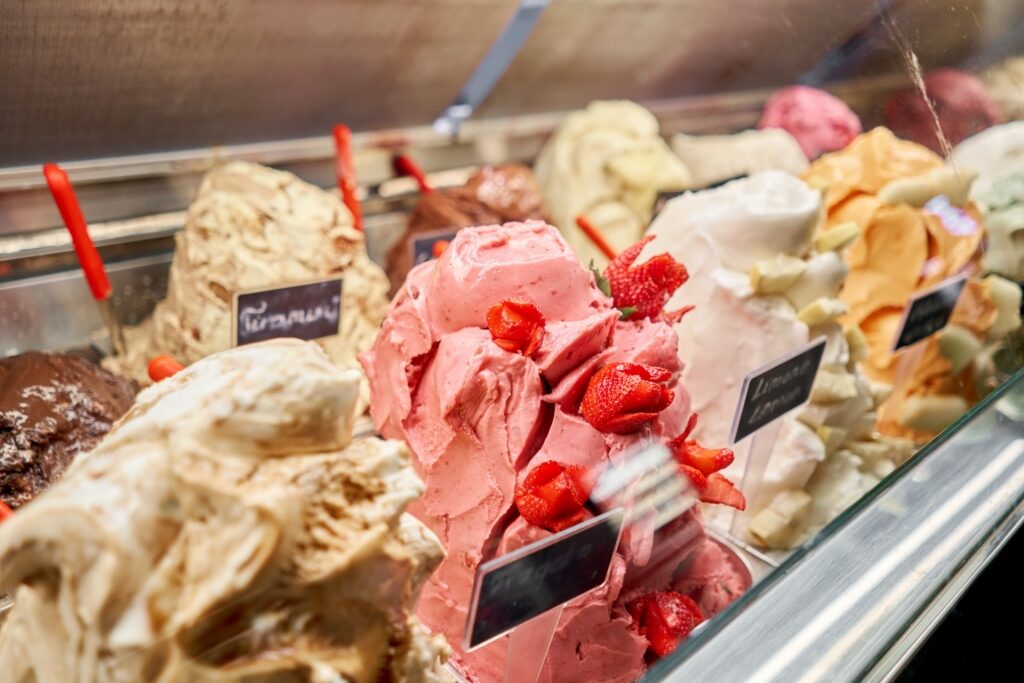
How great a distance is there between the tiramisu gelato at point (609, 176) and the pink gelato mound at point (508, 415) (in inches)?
44.9

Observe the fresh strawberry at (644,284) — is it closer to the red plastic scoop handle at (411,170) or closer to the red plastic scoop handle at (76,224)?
the red plastic scoop handle at (76,224)

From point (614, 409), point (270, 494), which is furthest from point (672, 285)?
point (270, 494)

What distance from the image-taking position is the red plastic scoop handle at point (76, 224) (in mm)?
1468

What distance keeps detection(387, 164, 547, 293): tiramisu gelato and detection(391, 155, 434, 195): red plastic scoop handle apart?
0.03 meters

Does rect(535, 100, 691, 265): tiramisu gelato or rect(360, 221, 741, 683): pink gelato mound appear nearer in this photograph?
rect(360, 221, 741, 683): pink gelato mound

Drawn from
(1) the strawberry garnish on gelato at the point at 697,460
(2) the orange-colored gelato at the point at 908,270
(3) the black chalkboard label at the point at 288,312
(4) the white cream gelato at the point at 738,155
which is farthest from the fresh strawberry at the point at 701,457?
(4) the white cream gelato at the point at 738,155

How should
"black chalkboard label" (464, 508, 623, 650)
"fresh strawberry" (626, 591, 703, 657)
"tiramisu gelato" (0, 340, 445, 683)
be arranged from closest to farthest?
1. "tiramisu gelato" (0, 340, 445, 683)
2. "black chalkboard label" (464, 508, 623, 650)
3. "fresh strawberry" (626, 591, 703, 657)

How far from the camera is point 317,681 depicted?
64 cm

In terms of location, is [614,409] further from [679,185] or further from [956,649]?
[679,185]

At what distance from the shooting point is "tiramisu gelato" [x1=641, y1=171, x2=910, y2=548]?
148 centimetres

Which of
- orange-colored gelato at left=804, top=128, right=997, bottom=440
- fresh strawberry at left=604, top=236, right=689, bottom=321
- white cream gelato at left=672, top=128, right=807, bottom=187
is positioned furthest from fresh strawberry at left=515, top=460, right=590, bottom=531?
white cream gelato at left=672, top=128, right=807, bottom=187

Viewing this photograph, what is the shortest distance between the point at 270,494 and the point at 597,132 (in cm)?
202

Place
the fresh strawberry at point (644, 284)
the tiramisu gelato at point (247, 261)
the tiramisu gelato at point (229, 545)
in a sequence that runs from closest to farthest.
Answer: the tiramisu gelato at point (229, 545) → the fresh strawberry at point (644, 284) → the tiramisu gelato at point (247, 261)

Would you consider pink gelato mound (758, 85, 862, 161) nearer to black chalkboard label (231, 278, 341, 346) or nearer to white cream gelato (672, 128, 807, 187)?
white cream gelato (672, 128, 807, 187)
